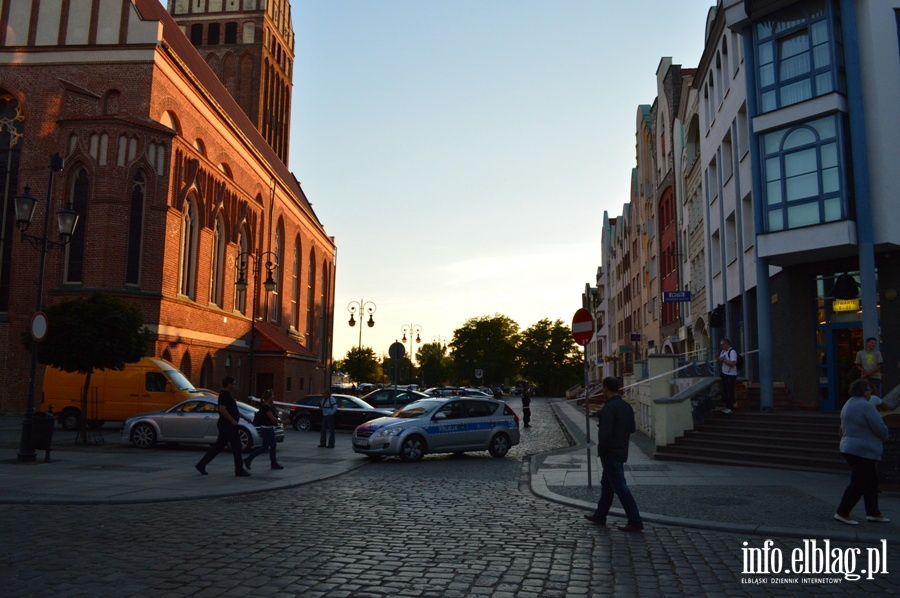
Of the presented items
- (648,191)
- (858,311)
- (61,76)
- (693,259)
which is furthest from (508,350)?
(858,311)

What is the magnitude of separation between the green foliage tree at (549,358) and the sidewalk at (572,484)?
90582 millimetres

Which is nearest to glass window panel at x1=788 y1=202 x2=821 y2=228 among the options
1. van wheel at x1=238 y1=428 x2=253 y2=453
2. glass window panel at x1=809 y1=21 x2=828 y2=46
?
glass window panel at x1=809 y1=21 x2=828 y2=46

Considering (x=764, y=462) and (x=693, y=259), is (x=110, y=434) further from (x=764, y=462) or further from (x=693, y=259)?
(x=693, y=259)

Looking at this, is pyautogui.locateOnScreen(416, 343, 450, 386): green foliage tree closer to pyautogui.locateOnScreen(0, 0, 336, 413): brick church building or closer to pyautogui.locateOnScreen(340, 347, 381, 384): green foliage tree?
pyautogui.locateOnScreen(340, 347, 381, 384): green foliage tree

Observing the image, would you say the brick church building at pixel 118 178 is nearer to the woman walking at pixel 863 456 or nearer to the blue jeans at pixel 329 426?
the blue jeans at pixel 329 426

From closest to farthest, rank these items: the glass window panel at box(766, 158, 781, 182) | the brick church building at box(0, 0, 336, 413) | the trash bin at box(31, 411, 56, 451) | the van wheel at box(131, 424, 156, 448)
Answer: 1. the trash bin at box(31, 411, 56, 451)
2. the glass window panel at box(766, 158, 781, 182)
3. the van wheel at box(131, 424, 156, 448)
4. the brick church building at box(0, 0, 336, 413)

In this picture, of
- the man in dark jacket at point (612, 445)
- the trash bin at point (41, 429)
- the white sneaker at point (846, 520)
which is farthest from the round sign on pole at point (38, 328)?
the white sneaker at point (846, 520)

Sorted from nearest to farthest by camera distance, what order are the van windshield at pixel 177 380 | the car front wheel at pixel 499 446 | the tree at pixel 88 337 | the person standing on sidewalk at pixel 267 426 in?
the person standing on sidewalk at pixel 267 426, the car front wheel at pixel 499 446, the tree at pixel 88 337, the van windshield at pixel 177 380

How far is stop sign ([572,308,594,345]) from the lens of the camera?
41.9 ft

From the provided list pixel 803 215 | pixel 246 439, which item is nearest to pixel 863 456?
pixel 803 215

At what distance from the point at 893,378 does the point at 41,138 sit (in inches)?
1242

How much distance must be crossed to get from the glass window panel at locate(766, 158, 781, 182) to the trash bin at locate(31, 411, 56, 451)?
1754cm

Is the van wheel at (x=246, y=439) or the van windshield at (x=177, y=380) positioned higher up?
the van windshield at (x=177, y=380)

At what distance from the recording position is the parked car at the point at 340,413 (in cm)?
2661
